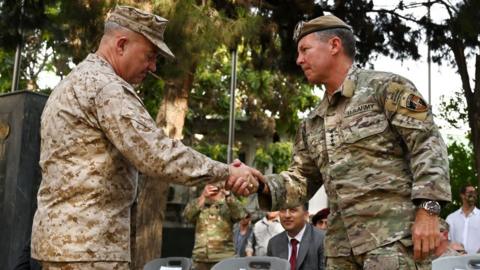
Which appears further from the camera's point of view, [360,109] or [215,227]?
[215,227]

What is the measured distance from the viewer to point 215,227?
775 cm

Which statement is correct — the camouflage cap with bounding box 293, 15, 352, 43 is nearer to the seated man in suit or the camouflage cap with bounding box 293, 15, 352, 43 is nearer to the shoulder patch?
the shoulder patch

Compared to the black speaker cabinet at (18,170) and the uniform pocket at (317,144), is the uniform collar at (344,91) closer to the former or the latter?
the uniform pocket at (317,144)

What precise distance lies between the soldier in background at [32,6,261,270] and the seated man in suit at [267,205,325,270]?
2.81m

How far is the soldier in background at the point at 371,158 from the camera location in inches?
111

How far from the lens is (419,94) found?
298cm

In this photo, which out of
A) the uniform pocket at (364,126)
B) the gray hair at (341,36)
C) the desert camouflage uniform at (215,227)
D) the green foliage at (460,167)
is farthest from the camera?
the green foliage at (460,167)

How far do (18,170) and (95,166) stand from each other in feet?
8.85

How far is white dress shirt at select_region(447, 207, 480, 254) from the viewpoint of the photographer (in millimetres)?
8562

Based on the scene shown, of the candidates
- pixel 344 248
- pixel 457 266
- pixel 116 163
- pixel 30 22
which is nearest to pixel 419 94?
pixel 344 248

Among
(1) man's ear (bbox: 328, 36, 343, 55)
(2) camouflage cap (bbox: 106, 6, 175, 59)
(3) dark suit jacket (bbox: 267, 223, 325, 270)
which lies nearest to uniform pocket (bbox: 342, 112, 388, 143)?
(1) man's ear (bbox: 328, 36, 343, 55)

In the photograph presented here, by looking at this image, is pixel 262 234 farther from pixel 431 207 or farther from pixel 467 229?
pixel 431 207

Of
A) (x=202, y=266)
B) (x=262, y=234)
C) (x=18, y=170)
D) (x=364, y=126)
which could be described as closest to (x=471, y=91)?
(x=262, y=234)

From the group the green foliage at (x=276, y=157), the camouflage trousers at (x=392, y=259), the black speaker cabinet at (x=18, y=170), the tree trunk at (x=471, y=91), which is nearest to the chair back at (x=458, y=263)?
the camouflage trousers at (x=392, y=259)
